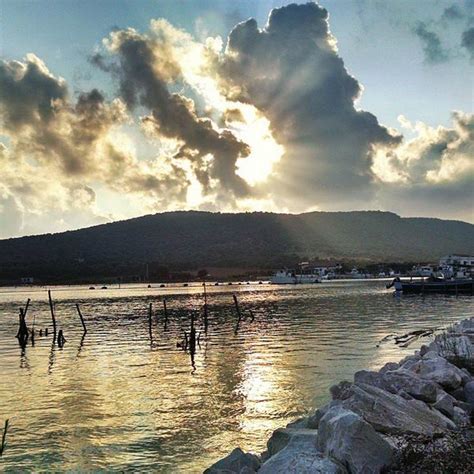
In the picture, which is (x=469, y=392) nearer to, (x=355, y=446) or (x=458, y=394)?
(x=458, y=394)

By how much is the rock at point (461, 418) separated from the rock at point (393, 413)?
1.68ft

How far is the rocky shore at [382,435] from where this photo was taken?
26.9 ft

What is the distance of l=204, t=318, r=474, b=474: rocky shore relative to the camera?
322 inches

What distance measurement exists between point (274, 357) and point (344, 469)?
2132 centimetres

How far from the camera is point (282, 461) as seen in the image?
339 inches

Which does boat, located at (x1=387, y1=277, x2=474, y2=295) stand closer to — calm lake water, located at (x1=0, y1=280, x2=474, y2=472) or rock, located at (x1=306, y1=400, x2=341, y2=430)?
calm lake water, located at (x1=0, y1=280, x2=474, y2=472)

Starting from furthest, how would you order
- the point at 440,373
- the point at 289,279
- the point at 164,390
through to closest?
the point at 289,279
the point at 164,390
the point at 440,373

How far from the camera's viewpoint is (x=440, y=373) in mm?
14289

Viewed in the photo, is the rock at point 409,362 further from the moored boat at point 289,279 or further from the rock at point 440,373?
the moored boat at point 289,279

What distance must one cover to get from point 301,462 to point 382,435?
Result: 1.75 meters

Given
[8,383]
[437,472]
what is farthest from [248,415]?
[8,383]

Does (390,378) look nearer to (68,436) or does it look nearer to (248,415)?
(248,415)

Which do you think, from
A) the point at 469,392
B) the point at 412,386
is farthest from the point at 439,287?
the point at 412,386

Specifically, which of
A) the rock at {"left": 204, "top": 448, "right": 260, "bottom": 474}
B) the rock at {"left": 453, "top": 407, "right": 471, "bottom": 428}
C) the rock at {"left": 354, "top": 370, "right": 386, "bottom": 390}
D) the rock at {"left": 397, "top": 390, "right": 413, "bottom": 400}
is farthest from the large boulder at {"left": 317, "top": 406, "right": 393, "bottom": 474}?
the rock at {"left": 354, "top": 370, "right": 386, "bottom": 390}
